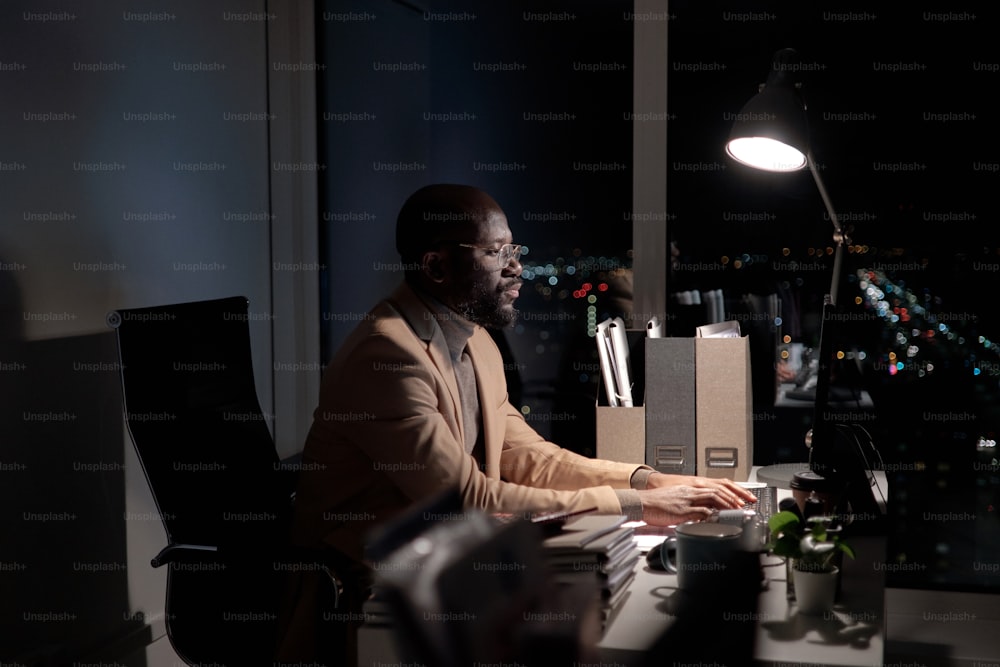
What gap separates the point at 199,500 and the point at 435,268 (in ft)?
2.41

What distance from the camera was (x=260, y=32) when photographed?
Answer: 3.32 metres

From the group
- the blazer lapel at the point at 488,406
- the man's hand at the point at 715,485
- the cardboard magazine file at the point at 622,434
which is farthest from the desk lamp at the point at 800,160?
the blazer lapel at the point at 488,406

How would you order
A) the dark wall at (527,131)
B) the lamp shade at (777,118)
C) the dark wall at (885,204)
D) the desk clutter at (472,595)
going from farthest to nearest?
1. the dark wall at (527,131)
2. the dark wall at (885,204)
3. the lamp shade at (777,118)
4. the desk clutter at (472,595)

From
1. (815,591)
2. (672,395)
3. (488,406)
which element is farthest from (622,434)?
(815,591)

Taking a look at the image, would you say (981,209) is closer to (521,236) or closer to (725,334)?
(725,334)

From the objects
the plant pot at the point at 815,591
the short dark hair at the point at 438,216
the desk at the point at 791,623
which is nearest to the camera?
the desk at the point at 791,623

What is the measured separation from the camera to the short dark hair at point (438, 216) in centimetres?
215

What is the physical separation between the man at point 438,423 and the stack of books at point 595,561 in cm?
32

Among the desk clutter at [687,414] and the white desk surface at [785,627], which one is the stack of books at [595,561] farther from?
the desk clutter at [687,414]

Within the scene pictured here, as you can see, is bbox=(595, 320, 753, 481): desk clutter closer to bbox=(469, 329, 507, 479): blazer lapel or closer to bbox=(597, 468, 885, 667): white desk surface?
bbox=(469, 329, 507, 479): blazer lapel

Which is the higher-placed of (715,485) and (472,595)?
(472,595)

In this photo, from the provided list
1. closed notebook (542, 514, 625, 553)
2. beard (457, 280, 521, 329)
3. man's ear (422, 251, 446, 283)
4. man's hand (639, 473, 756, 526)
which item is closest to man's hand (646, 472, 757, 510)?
man's hand (639, 473, 756, 526)

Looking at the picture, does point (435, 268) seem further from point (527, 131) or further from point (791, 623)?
point (527, 131)

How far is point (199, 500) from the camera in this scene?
2088mm
